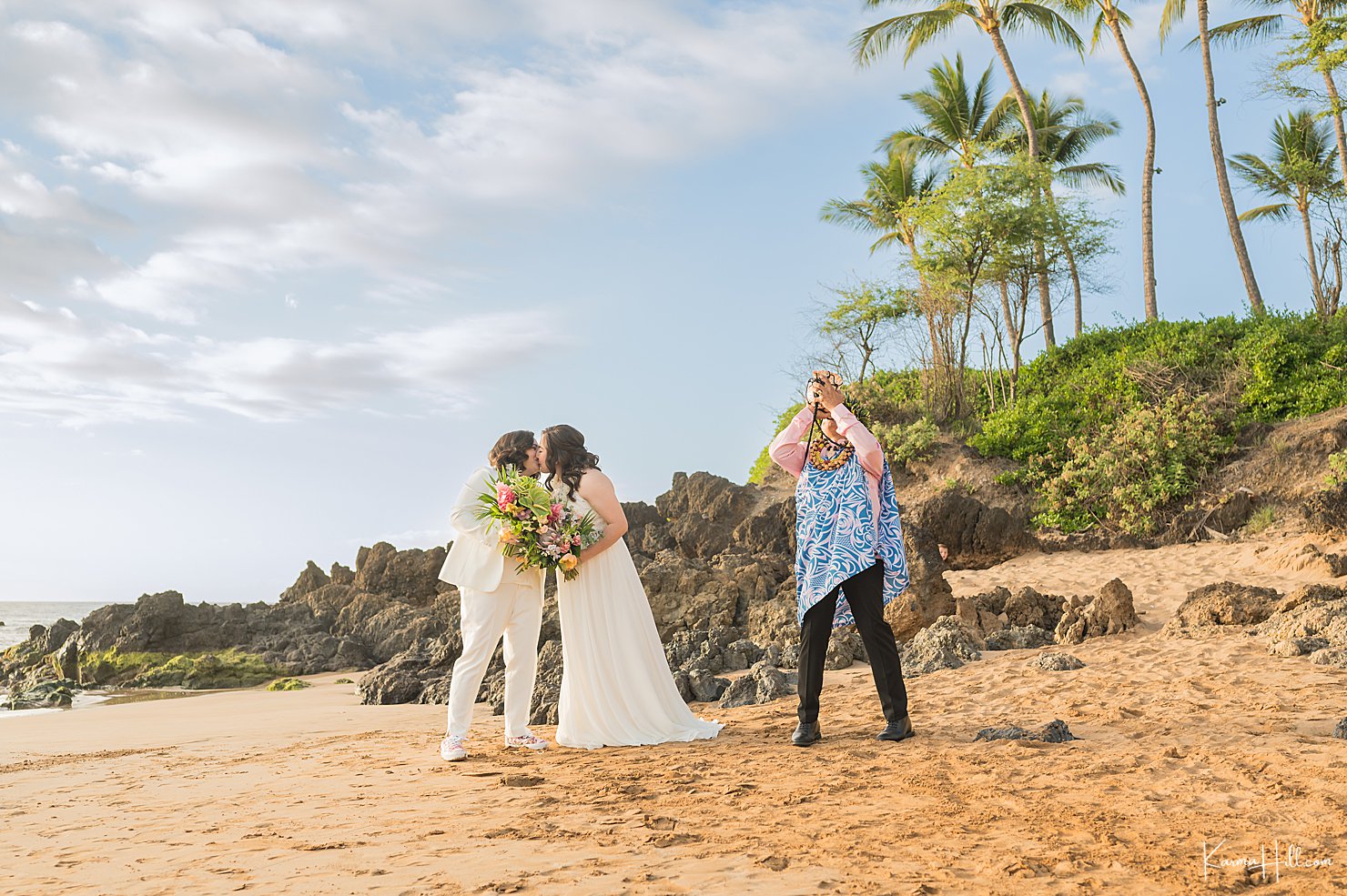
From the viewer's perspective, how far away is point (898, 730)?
225 inches

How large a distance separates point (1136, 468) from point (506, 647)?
695 inches

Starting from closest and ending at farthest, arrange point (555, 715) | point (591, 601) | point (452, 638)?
point (591, 601) < point (555, 715) < point (452, 638)

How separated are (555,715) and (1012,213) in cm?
2319

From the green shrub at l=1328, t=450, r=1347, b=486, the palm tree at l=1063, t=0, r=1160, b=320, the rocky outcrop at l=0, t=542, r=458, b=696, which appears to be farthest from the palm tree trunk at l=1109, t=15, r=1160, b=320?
the rocky outcrop at l=0, t=542, r=458, b=696

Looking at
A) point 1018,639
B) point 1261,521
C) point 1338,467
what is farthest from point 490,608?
point 1338,467

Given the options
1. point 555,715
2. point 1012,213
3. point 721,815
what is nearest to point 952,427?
point 1012,213

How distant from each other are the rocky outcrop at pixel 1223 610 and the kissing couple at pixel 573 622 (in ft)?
18.1

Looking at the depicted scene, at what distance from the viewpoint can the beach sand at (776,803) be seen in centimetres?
342

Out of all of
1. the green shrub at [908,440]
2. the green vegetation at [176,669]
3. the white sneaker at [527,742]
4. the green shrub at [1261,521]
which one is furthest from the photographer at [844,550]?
the green shrub at [908,440]

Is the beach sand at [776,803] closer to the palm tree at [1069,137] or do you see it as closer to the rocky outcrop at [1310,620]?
the rocky outcrop at [1310,620]

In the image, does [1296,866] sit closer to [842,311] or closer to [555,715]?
[555,715]

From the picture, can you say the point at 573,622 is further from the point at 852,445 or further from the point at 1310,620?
the point at 1310,620

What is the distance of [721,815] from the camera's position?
4172 millimetres

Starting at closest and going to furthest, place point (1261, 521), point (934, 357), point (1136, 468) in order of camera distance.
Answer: point (1261, 521), point (1136, 468), point (934, 357)
